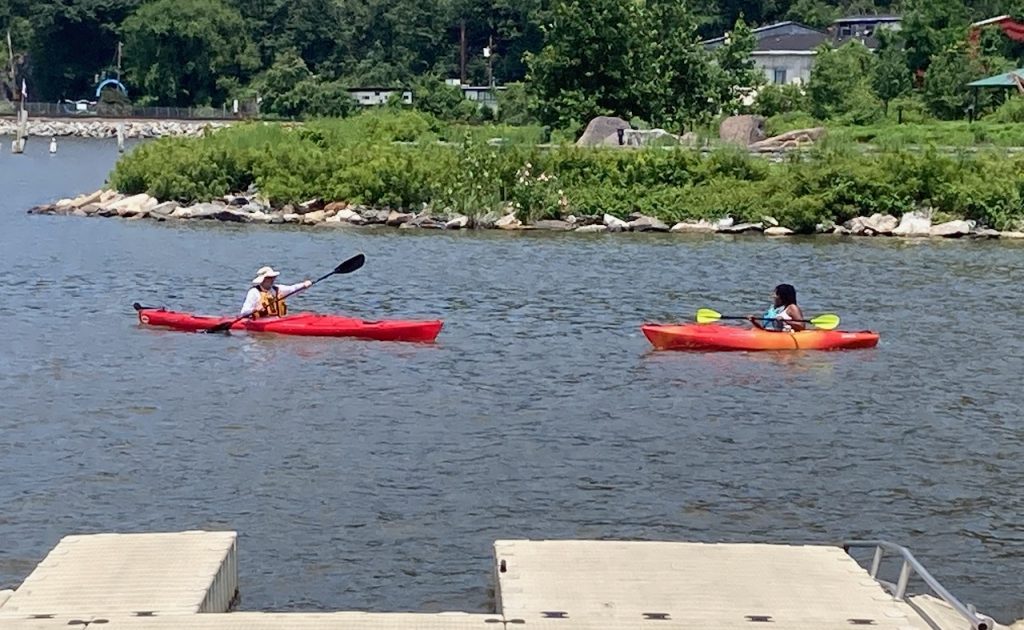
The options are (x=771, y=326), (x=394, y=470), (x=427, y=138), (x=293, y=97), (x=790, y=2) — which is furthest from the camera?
(x=790, y=2)

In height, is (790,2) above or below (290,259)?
above

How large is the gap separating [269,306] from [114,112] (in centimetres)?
9189

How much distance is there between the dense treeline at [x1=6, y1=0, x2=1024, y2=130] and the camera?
49.1m

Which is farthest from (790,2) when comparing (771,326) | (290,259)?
(771,326)

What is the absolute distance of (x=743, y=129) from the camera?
48656 millimetres

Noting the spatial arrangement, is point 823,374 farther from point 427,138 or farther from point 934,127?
point 934,127

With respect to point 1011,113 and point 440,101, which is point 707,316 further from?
point 440,101

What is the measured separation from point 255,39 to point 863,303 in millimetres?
88303

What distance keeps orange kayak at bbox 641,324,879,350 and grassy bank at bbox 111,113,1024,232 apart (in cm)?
1562

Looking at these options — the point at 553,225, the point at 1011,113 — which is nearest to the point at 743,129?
the point at 1011,113

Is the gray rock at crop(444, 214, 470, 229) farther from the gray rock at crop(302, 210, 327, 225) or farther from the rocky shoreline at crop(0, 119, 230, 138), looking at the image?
the rocky shoreline at crop(0, 119, 230, 138)

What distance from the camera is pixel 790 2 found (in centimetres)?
10388

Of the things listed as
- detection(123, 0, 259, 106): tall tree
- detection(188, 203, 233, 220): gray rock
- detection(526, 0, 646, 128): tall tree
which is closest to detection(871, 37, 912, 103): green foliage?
detection(526, 0, 646, 128): tall tree

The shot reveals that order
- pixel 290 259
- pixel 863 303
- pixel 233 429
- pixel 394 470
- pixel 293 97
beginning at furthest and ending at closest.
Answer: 1. pixel 293 97
2. pixel 290 259
3. pixel 863 303
4. pixel 233 429
5. pixel 394 470
